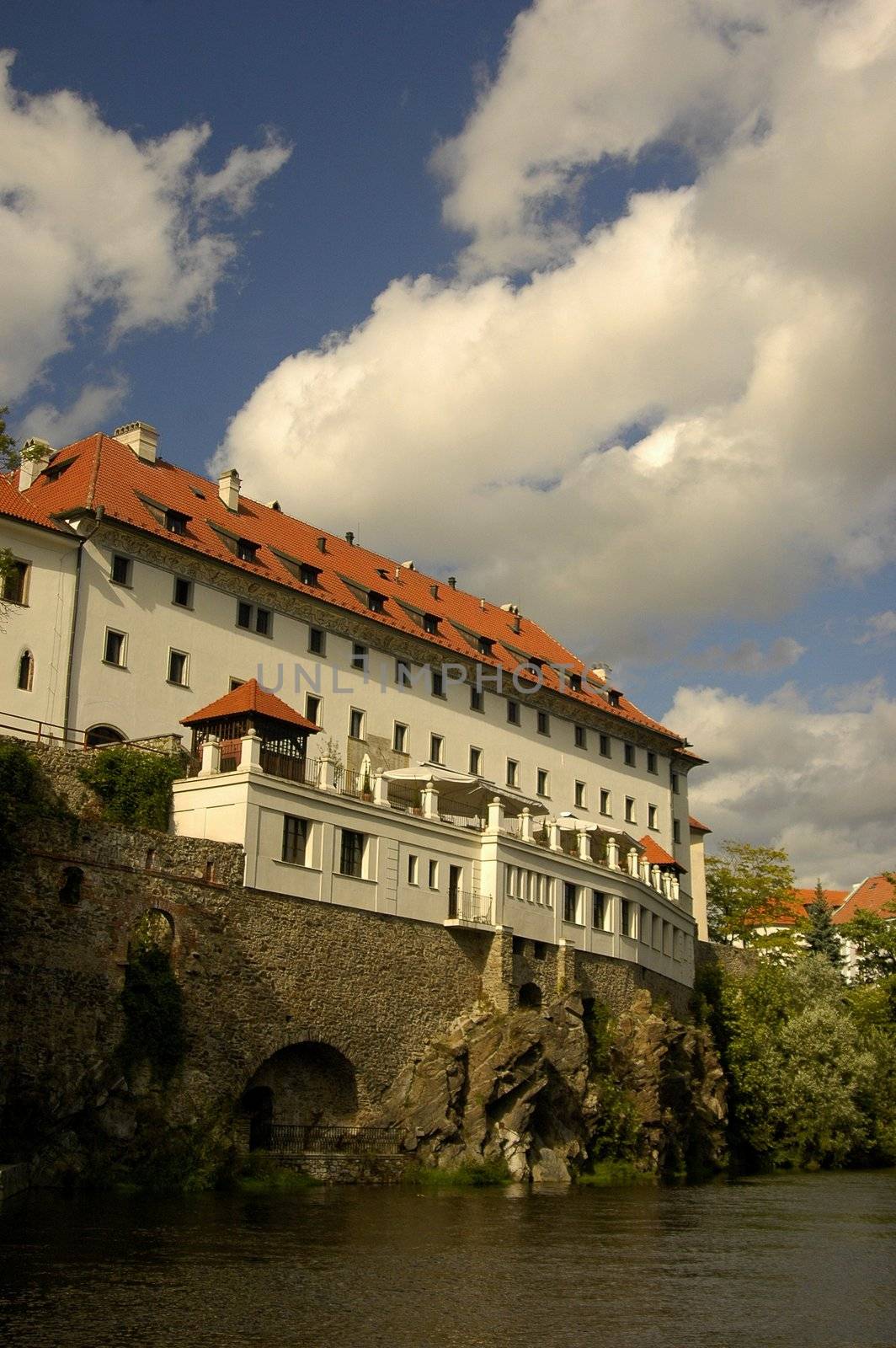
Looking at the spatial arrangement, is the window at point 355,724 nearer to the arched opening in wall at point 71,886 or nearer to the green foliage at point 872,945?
the arched opening in wall at point 71,886

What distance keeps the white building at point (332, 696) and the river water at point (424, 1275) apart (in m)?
10.3

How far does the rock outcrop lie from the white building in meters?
3.41

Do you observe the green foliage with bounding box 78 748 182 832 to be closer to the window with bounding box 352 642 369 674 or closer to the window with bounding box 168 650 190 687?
the window with bounding box 168 650 190 687

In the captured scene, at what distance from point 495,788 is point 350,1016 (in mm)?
Result: 11476

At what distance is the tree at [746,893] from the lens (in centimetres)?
7688

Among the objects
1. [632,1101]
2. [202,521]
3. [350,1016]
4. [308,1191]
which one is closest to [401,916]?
[350,1016]

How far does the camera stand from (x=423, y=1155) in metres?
36.8

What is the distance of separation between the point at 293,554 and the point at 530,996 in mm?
18720

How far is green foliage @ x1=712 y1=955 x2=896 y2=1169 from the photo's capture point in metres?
54.7

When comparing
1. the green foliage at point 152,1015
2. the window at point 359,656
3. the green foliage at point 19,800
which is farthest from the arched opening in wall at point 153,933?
the window at point 359,656

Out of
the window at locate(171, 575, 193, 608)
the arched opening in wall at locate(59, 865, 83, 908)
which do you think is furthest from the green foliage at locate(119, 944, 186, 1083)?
the window at locate(171, 575, 193, 608)

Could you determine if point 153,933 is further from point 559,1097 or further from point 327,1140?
point 559,1097

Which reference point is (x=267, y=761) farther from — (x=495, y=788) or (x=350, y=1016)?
(x=495, y=788)

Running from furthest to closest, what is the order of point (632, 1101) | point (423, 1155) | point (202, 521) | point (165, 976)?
point (202, 521) → point (632, 1101) → point (423, 1155) → point (165, 976)
